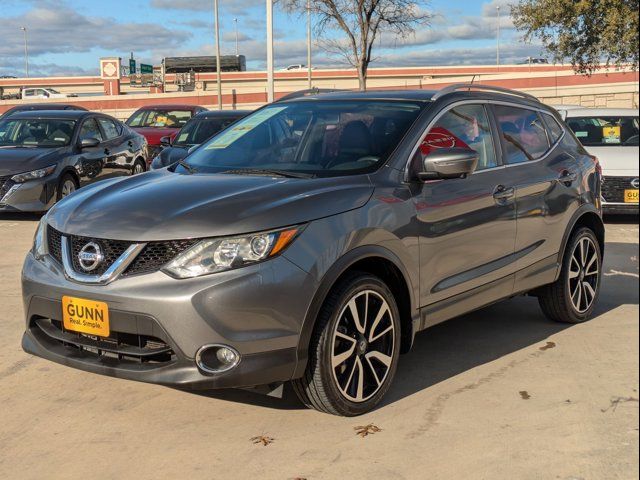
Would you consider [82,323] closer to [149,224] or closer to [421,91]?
[149,224]

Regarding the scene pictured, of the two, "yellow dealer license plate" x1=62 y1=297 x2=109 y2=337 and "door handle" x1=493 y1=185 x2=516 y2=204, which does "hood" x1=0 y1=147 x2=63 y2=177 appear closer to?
"yellow dealer license plate" x1=62 y1=297 x2=109 y2=337

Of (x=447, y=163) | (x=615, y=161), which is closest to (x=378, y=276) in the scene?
(x=447, y=163)

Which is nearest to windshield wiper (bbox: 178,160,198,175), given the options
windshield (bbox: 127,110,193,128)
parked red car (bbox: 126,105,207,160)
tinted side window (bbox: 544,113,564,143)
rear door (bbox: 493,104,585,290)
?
rear door (bbox: 493,104,585,290)

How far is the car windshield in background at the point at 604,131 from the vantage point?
1100 centimetres

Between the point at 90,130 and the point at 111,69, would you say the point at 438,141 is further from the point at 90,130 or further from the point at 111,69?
the point at 111,69

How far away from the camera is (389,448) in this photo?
368 cm

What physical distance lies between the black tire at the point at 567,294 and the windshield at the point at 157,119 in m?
14.9

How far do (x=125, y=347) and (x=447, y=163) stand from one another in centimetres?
188

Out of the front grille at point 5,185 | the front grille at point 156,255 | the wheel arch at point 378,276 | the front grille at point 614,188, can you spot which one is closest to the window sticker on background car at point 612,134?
the front grille at point 614,188

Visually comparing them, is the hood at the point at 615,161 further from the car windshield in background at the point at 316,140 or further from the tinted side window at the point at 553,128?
the car windshield in background at the point at 316,140

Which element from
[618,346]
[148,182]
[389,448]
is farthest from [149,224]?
[618,346]

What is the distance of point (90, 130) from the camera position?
12.6 m

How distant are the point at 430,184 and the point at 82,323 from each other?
196 cm

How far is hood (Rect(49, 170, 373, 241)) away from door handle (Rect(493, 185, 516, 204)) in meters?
1.07
